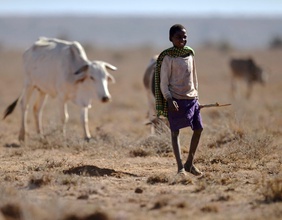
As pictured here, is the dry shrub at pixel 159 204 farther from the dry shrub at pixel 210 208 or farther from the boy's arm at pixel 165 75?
the boy's arm at pixel 165 75

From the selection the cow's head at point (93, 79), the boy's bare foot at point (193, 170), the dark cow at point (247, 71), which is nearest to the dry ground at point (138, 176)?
the boy's bare foot at point (193, 170)

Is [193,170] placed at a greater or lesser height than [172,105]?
lesser

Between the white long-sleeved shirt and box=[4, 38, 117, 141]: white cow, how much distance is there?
3.59 metres

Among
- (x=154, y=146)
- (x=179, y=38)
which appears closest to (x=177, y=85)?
(x=179, y=38)

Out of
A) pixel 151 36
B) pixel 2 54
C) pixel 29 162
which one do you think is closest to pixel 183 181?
pixel 29 162

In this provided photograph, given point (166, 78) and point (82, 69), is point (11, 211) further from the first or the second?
point (82, 69)

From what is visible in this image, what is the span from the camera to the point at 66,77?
37.7 ft

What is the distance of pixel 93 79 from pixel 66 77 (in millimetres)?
491

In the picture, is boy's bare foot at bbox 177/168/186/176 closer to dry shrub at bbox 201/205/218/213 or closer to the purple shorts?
the purple shorts

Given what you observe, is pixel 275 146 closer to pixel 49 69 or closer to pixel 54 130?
pixel 54 130

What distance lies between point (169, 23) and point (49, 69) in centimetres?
11023

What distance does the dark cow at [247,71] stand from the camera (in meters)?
22.5

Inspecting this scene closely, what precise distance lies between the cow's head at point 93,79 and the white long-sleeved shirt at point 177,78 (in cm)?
364

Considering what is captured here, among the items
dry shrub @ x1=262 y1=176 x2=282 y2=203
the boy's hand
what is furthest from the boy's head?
dry shrub @ x1=262 y1=176 x2=282 y2=203
